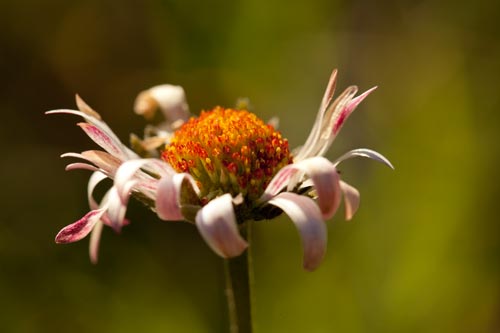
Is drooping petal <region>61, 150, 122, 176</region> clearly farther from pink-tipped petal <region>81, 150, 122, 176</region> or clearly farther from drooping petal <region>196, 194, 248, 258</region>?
drooping petal <region>196, 194, 248, 258</region>

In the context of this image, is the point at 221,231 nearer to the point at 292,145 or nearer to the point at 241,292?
the point at 241,292

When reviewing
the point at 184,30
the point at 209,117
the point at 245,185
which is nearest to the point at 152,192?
the point at 245,185

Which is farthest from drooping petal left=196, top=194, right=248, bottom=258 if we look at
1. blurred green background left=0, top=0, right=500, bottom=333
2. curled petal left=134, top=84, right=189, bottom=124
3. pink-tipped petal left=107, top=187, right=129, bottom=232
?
blurred green background left=0, top=0, right=500, bottom=333

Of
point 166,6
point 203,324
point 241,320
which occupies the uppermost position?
point 166,6

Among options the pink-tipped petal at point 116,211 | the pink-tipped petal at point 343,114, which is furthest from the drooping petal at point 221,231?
the pink-tipped petal at point 343,114

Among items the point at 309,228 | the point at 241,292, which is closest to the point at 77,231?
the point at 241,292

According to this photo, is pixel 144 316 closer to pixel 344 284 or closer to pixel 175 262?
pixel 175 262
